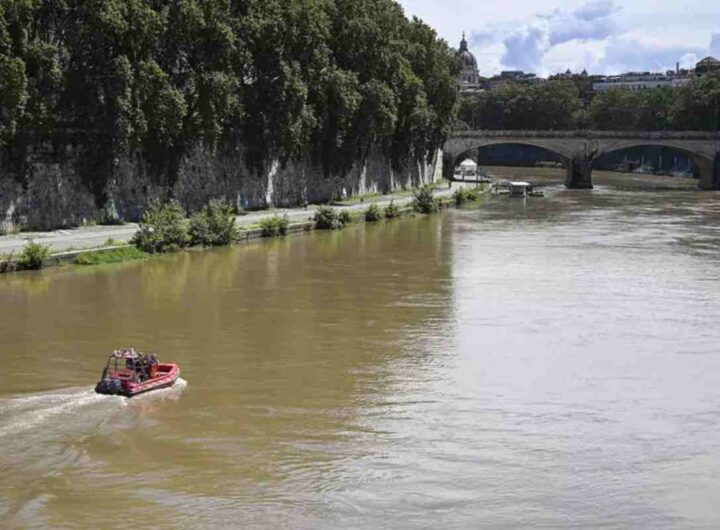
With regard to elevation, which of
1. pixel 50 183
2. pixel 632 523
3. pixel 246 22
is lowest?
pixel 632 523

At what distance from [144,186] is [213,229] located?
239 inches

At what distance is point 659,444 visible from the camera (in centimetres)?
1554

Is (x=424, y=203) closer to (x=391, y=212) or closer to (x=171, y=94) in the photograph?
(x=391, y=212)

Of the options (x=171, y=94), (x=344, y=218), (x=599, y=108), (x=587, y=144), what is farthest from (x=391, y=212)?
(x=599, y=108)

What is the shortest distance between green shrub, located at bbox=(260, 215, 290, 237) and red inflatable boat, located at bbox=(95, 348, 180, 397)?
2406 cm

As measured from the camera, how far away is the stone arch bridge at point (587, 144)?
8575cm

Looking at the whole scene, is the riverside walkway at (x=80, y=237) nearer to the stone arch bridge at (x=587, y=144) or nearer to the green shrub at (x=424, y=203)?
the green shrub at (x=424, y=203)

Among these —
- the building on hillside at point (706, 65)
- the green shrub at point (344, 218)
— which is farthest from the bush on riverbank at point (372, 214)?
the building on hillside at point (706, 65)

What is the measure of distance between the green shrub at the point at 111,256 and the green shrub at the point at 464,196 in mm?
32486

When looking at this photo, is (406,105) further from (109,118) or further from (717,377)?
(717,377)

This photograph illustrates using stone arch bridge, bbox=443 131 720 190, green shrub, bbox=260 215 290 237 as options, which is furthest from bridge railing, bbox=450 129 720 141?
green shrub, bbox=260 215 290 237

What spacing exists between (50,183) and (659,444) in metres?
28.2

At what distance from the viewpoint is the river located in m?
13.2

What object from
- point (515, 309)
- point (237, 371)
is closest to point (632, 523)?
point (237, 371)
